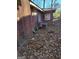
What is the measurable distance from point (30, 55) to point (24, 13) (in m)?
0.49

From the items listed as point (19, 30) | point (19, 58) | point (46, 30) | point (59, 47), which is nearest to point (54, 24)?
point (46, 30)

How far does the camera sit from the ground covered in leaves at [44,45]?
1576mm

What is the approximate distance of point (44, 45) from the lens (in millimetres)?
1596

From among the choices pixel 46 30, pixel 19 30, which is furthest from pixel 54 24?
pixel 19 30

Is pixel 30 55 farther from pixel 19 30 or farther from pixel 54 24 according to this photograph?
pixel 54 24

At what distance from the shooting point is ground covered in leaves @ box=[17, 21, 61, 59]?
158 centimetres
